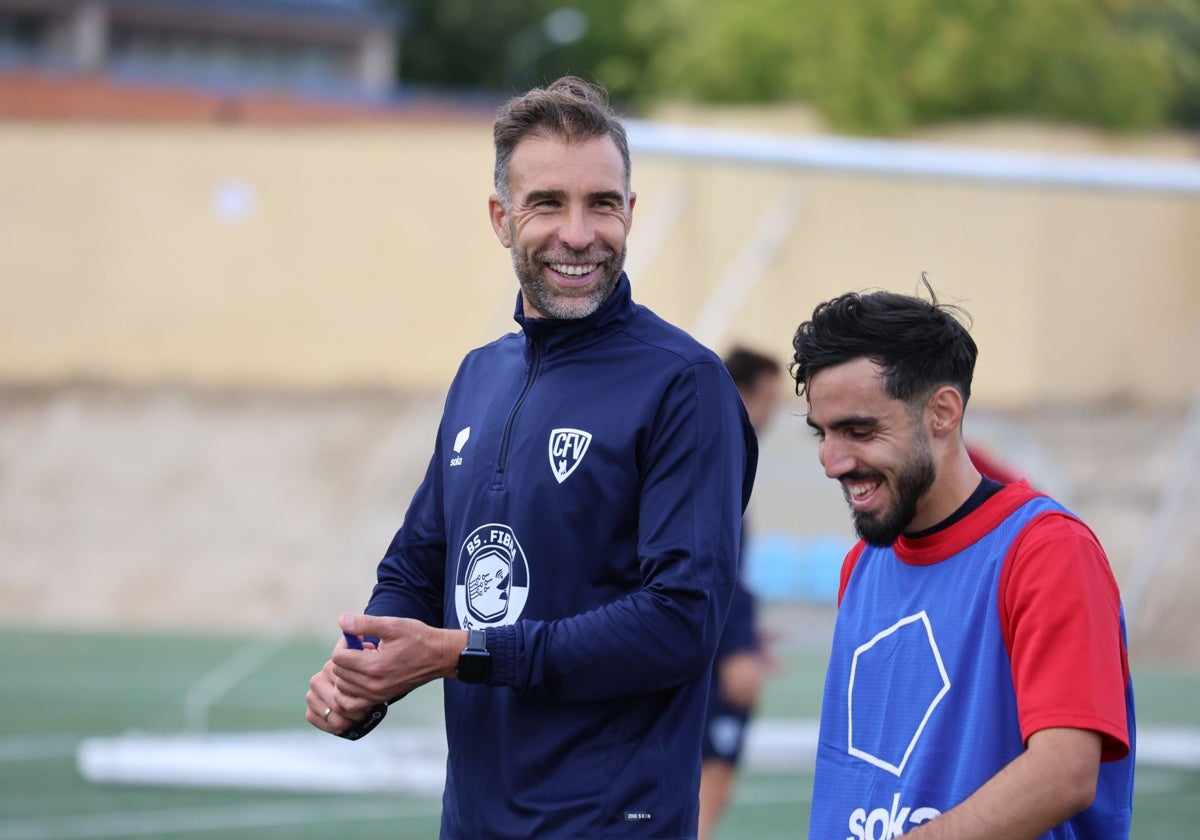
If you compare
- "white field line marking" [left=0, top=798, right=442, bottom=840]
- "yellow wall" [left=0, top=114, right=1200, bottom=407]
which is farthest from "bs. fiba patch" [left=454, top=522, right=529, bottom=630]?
"yellow wall" [left=0, top=114, right=1200, bottom=407]

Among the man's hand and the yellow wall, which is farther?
the yellow wall

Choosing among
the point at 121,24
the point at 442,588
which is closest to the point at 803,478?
the point at 442,588

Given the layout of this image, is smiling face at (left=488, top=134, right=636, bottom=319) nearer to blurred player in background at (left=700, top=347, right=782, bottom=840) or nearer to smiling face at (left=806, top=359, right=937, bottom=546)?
smiling face at (left=806, top=359, right=937, bottom=546)

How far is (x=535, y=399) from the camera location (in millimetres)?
2930

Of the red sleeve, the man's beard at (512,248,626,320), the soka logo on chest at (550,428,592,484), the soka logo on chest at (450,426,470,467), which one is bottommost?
the red sleeve

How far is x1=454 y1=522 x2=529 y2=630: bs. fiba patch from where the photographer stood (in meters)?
2.83

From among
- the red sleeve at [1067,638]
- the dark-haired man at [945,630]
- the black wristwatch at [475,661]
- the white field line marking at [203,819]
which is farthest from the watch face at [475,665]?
the white field line marking at [203,819]

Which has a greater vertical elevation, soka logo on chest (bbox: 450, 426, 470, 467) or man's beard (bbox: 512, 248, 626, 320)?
man's beard (bbox: 512, 248, 626, 320)

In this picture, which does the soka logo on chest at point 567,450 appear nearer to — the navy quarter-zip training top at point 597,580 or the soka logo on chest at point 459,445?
the navy quarter-zip training top at point 597,580

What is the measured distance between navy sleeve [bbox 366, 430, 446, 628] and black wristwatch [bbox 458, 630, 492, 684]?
440mm

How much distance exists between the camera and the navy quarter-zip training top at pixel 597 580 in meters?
2.70

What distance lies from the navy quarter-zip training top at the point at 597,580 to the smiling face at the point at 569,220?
0.16 feet

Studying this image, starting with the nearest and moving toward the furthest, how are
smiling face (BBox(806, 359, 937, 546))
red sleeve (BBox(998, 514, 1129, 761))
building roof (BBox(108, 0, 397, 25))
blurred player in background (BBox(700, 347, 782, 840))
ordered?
1. red sleeve (BBox(998, 514, 1129, 761))
2. smiling face (BBox(806, 359, 937, 546))
3. blurred player in background (BBox(700, 347, 782, 840))
4. building roof (BBox(108, 0, 397, 25))

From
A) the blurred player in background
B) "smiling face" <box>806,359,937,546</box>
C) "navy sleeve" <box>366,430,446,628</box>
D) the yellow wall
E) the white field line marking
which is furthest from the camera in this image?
the yellow wall
